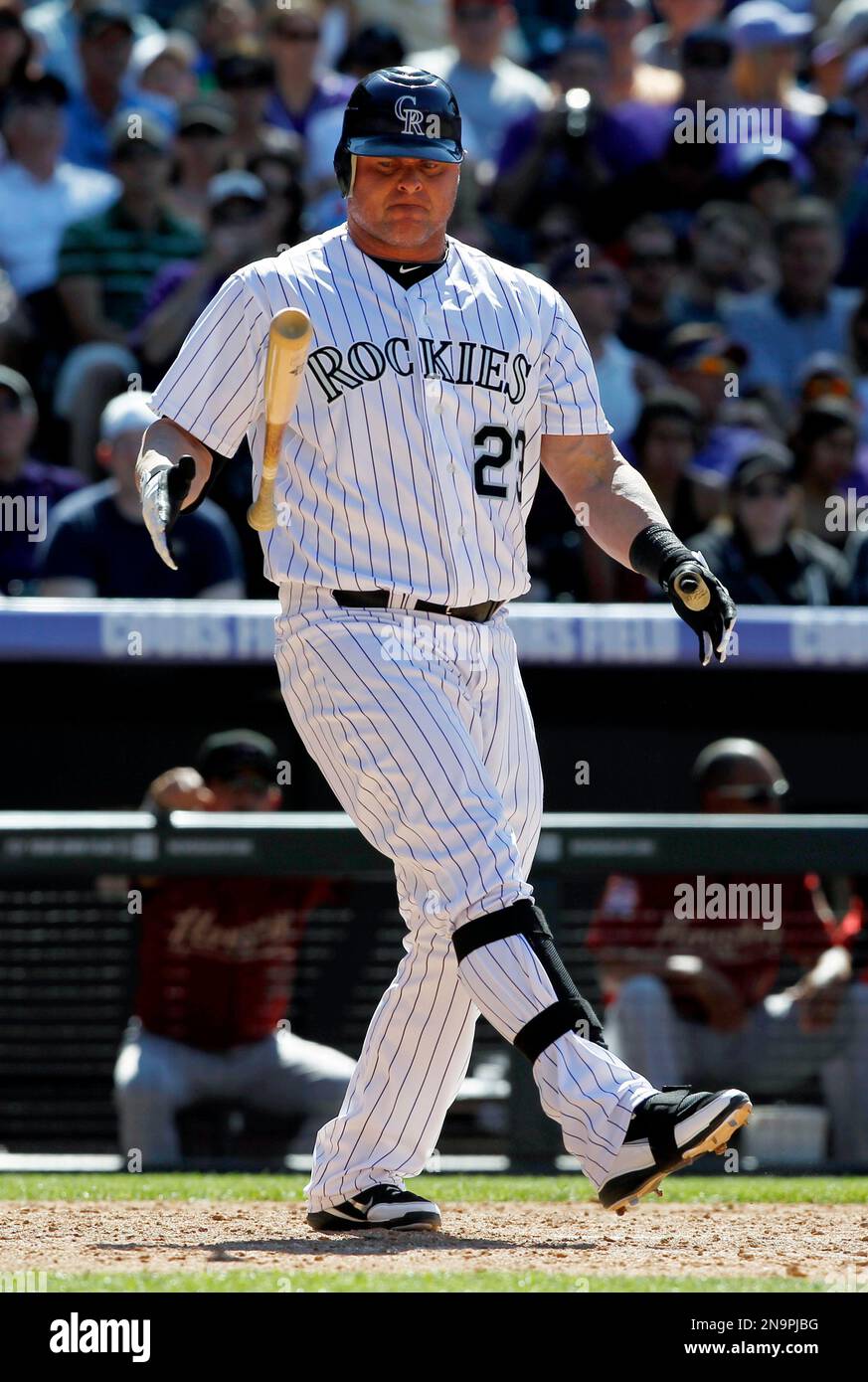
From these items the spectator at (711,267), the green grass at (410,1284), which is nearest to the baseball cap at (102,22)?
the spectator at (711,267)

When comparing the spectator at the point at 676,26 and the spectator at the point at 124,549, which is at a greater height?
the spectator at the point at 676,26

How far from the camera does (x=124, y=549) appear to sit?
6.43 m

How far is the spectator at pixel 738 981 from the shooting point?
551 centimetres

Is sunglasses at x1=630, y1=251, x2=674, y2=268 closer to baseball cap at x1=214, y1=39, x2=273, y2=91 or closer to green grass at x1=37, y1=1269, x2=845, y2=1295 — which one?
baseball cap at x1=214, y1=39, x2=273, y2=91

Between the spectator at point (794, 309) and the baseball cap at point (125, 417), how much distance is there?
2.88 metres

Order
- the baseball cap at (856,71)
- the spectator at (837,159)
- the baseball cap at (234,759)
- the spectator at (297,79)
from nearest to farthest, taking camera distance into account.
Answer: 1. the baseball cap at (234,759)
2. the spectator at (297,79)
3. the spectator at (837,159)
4. the baseball cap at (856,71)

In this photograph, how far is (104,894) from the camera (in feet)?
18.6

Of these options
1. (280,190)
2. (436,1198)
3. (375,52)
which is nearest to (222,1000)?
(436,1198)

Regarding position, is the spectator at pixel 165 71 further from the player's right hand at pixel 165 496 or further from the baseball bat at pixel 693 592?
the baseball bat at pixel 693 592

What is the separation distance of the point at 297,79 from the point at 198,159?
919 mm

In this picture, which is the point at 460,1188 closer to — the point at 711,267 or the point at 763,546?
the point at 763,546

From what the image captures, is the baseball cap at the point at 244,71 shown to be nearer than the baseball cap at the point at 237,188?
No

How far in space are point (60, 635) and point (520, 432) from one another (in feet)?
8.89
